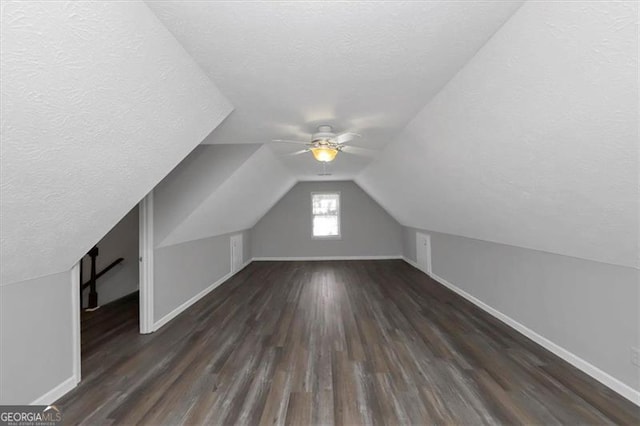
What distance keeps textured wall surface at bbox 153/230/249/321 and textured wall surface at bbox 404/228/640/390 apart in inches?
169

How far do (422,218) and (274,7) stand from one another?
4.74 metres

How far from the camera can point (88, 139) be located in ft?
4.65

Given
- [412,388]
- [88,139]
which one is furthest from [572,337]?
[88,139]

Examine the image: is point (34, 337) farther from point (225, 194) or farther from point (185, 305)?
point (225, 194)

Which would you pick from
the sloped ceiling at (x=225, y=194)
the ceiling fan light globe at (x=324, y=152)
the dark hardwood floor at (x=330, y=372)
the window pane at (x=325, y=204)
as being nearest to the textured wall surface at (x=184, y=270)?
the sloped ceiling at (x=225, y=194)

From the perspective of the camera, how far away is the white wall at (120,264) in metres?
4.52

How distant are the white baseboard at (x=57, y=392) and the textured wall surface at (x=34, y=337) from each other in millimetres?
24

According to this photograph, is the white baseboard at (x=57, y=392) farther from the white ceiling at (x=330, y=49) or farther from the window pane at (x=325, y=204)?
the window pane at (x=325, y=204)

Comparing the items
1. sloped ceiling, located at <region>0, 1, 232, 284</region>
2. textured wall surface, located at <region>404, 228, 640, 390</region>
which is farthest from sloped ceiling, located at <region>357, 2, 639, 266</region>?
sloped ceiling, located at <region>0, 1, 232, 284</region>

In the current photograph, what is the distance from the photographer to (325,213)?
813cm

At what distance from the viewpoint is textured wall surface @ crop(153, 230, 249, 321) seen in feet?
10.9

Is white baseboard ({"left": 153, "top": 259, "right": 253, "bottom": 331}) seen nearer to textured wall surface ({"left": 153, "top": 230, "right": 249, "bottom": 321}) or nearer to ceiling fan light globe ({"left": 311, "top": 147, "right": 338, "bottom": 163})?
textured wall surface ({"left": 153, "top": 230, "right": 249, "bottom": 321})

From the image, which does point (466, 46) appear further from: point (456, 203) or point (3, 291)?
point (3, 291)

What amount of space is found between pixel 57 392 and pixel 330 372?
207 cm
